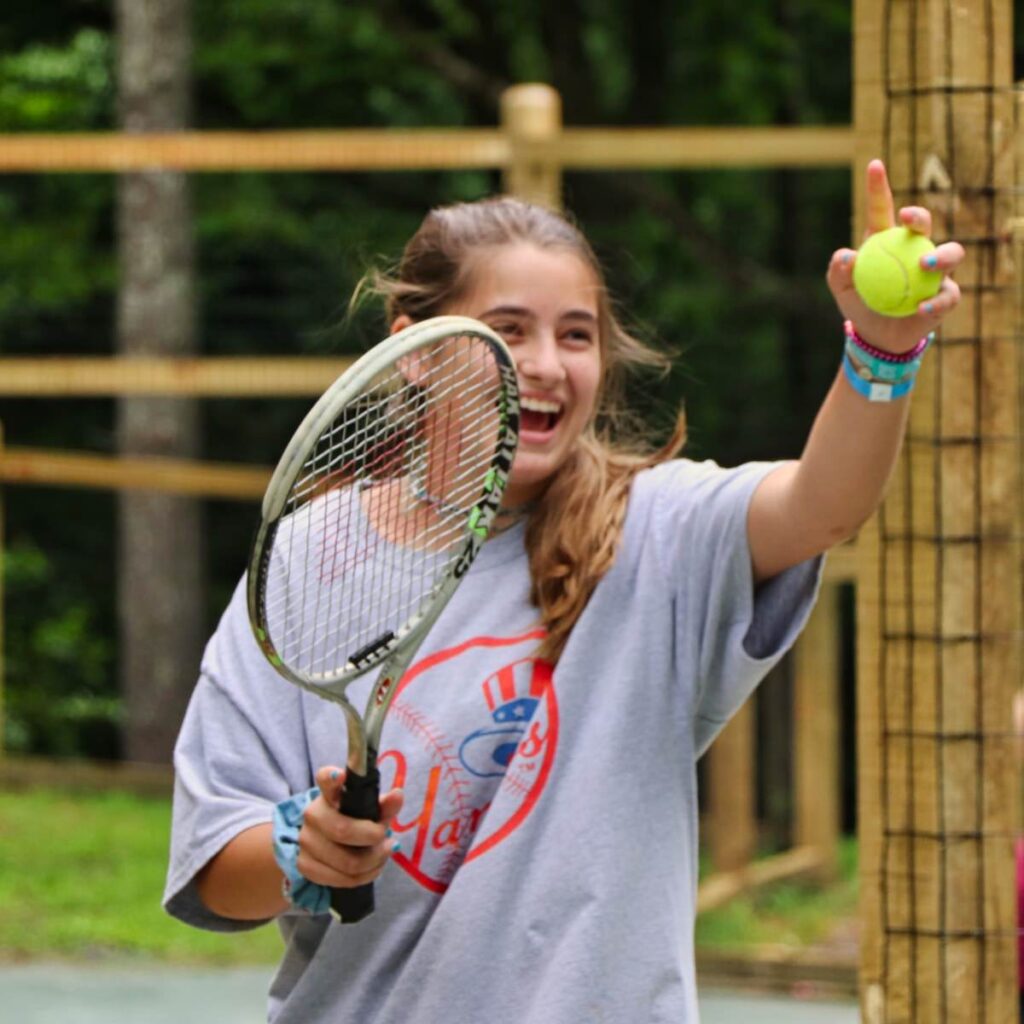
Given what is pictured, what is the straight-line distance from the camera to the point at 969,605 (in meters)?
2.82

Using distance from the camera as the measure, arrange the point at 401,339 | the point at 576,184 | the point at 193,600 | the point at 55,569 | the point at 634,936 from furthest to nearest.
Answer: the point at 55,569, the point at 576,184, the point at 193,600, the point at 634,936, the point at 401,339

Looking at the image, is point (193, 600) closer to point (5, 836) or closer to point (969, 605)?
point (5, 836)

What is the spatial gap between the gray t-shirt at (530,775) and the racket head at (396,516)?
10cm

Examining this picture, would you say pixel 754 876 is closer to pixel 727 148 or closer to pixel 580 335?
pixel 727 148

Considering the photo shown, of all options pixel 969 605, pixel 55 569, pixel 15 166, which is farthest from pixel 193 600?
pixel 969 605

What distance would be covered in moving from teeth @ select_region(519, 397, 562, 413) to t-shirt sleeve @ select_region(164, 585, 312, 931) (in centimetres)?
41

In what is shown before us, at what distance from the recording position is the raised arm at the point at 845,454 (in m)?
2.26

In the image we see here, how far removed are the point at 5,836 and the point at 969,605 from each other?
20.0 feet

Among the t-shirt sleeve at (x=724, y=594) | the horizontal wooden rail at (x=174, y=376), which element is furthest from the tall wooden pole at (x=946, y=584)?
the horizontal wooden rail at (x=174, y=376)

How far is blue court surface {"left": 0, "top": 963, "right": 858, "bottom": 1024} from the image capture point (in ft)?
19.6

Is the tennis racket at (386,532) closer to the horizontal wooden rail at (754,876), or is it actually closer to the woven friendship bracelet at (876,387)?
the woven friendship bracelet at (876,387)

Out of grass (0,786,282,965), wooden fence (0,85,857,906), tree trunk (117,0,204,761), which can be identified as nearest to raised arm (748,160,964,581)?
grass (0,786,282,965)

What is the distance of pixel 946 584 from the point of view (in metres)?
2.82

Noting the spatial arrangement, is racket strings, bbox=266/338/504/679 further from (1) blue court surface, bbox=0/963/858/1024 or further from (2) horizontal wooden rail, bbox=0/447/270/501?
(2) horizontal wooden rail, bbox=0/447/270/501
